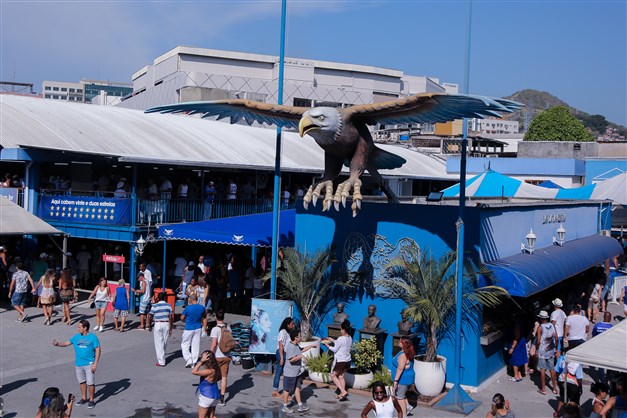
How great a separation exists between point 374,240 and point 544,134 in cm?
6701

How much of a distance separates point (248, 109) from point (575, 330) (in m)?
7.79

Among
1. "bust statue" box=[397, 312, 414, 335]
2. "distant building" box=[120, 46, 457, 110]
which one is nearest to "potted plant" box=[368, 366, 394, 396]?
"bust statue" box=[397, 312, 414, 335]

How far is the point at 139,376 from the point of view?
12.8 meters

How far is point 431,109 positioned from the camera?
11.8 metres

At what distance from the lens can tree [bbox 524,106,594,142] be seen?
244 feet

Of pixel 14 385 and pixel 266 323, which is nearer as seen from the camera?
pixel 14 385

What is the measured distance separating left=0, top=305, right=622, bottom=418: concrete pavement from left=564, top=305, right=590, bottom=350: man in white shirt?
3.03ft

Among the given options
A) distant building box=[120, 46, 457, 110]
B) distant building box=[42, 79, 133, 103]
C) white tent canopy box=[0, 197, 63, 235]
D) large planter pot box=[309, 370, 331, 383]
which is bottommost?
large planter pot box=[309, 370, 331, 383]

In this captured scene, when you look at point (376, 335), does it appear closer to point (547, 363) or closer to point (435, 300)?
point (435, 300)

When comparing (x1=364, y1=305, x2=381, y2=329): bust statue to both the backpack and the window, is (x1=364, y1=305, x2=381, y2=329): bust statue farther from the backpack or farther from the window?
the window

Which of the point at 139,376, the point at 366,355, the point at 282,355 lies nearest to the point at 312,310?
the point at 366,355

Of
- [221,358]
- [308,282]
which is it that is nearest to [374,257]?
[308,282]

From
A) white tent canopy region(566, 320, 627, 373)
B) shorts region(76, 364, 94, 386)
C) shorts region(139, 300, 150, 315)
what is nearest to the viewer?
white tent canopy region(566, 320, 627, 373)

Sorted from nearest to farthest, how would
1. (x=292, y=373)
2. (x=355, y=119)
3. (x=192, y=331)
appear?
1. (x=292, y=373)
2. (x=355, y=119)
3. (x=192, y=331)
